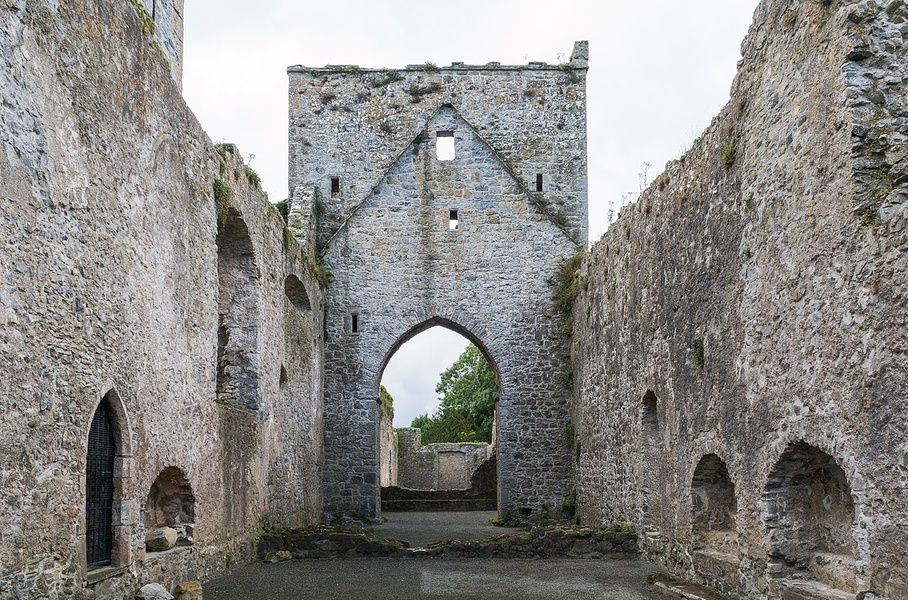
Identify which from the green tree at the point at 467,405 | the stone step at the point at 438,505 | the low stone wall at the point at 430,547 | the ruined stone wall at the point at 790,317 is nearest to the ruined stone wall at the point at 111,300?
the low stone wall at the point at 430,547

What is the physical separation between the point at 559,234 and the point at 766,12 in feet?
37.5

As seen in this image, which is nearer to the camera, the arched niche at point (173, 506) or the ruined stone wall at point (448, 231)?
the arched niche at point (173, 506)

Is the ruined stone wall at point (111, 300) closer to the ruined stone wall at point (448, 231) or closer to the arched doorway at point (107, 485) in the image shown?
the arched doorway at point (107, 485)

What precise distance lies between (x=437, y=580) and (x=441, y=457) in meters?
25.5

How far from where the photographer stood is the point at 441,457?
1432 inches

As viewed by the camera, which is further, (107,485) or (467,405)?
(467,405)

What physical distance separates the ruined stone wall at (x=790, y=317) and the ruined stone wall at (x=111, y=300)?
→ 5.53 metres

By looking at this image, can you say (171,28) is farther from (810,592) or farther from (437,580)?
(810,592)

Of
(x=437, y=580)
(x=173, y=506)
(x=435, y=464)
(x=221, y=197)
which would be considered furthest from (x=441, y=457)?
(x=173, y=506)

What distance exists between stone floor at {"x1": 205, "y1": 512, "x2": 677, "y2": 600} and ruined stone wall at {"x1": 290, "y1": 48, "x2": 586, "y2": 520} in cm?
551

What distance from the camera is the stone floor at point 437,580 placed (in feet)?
31.8

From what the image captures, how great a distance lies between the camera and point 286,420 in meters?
15.8

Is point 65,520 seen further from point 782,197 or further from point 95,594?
point 782,197

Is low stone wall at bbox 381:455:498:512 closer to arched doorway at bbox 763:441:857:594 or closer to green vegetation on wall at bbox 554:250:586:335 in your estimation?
green vegetation on wall at bbox 554:250:586:335
